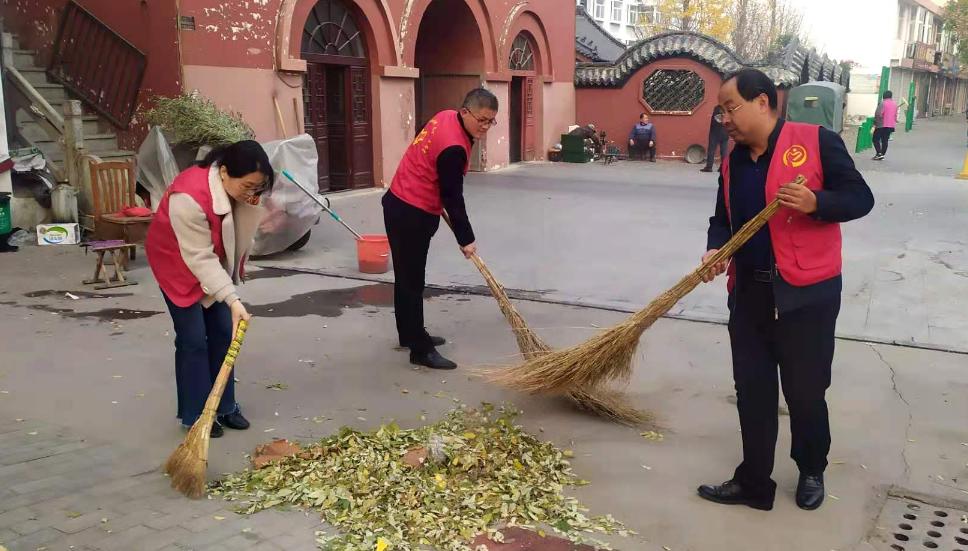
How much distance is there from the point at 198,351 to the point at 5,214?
218 inches

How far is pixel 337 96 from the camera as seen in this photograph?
41.5ft

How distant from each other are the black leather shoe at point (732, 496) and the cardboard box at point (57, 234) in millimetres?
7417

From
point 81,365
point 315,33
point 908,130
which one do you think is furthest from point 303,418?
point 908,130

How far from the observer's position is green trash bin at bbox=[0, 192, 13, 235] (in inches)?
320

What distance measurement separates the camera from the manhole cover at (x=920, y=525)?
123 inches

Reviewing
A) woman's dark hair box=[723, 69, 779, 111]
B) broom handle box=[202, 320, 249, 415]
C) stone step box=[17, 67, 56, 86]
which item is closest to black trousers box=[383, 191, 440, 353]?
broom handle box=[202, 320, 249, 415]

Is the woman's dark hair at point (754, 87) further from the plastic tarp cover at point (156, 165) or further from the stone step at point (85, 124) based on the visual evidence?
the stone step at point (85, 124)

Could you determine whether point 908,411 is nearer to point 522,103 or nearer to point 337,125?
point 337,125

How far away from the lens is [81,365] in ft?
16.4

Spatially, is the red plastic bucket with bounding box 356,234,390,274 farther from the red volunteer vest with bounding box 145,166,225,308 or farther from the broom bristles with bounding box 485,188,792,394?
the red volunteer vest with bounding box 145,166,225,308

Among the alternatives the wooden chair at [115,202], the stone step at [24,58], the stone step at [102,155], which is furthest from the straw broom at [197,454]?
the stone step at [24,58]

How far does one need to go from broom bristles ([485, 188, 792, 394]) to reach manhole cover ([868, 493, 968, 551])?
3.91ft

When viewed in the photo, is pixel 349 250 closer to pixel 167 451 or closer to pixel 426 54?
pixel 167 451

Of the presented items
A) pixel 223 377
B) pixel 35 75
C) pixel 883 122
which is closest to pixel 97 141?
pixel 35 75
